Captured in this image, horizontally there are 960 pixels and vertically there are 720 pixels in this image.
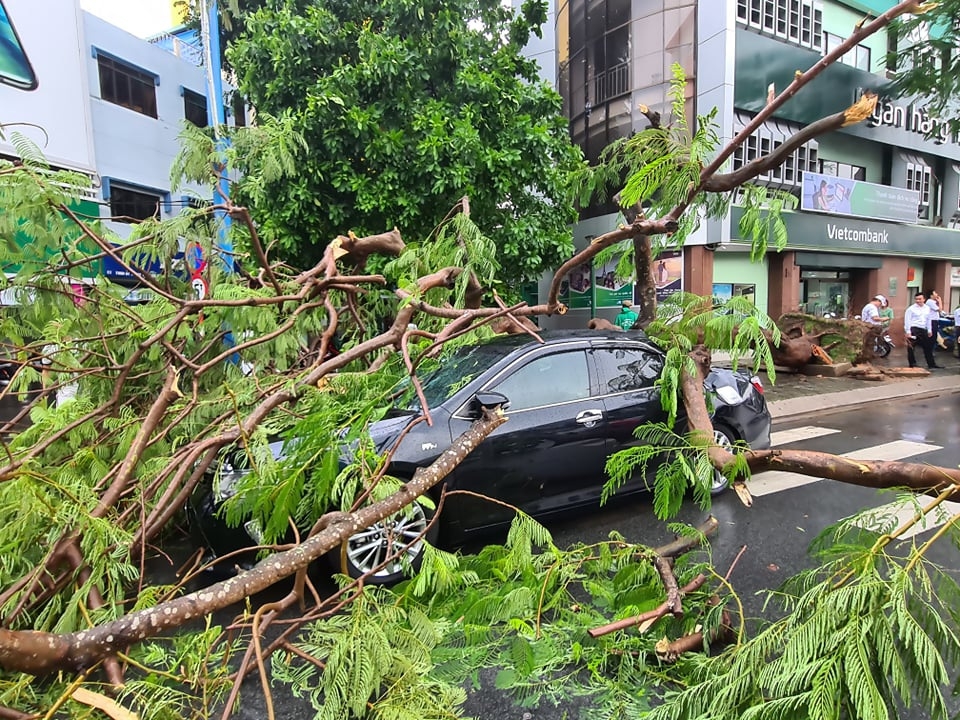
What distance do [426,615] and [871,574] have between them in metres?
1.52

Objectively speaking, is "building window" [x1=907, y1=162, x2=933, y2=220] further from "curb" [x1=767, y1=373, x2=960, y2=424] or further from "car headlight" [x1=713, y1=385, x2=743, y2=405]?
"car headlight" [x1=713, y1=385, x2=743, y2=405]

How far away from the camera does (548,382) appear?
161 inches

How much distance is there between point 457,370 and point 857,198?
17852 millimetres

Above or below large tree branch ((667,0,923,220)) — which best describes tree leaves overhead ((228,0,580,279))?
above

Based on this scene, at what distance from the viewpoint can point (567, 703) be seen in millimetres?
2195

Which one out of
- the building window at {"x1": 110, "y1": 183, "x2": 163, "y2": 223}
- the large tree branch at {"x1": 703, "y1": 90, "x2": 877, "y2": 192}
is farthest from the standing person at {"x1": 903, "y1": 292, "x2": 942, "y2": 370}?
the building window at {"x1": 110, "y1": 183, "x2": 163, "y2": 223}

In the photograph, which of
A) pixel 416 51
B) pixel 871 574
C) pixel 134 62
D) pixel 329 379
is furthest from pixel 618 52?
pixel 871 574

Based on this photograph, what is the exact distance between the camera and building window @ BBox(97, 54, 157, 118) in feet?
46.9

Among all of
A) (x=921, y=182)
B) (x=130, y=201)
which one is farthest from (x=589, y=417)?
(x=921, y=182)

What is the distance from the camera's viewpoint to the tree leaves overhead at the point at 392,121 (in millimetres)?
7141

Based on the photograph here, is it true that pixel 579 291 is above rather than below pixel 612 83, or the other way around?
below

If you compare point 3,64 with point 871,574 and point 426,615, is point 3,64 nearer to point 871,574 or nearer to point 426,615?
point 426,615

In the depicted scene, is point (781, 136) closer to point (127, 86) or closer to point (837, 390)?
point (837, 390)

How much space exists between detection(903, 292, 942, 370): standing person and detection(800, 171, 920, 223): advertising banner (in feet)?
14.1
